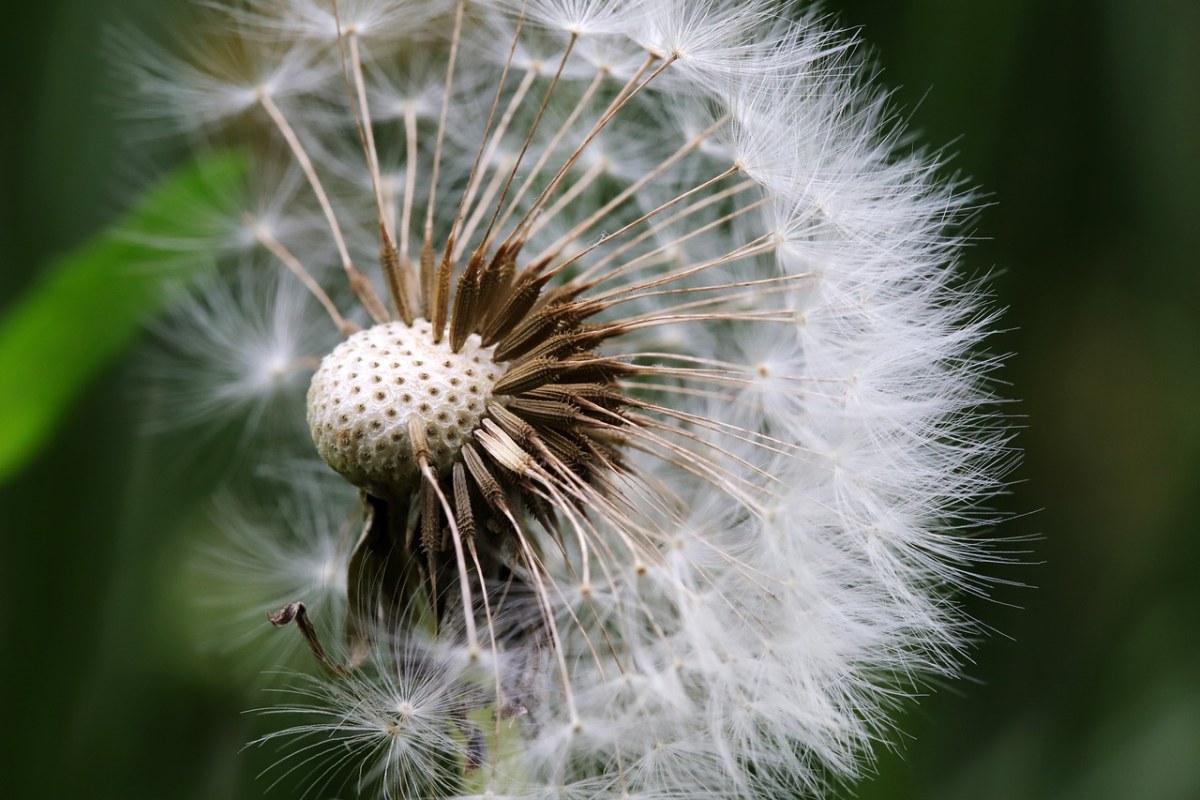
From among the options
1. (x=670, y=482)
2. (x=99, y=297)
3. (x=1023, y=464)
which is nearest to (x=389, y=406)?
(x=670, y=482)

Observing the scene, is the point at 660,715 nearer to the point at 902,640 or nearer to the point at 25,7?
the point at 902,640

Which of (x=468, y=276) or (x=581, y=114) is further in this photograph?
(x=581, y=114)

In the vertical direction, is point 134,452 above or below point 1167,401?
below

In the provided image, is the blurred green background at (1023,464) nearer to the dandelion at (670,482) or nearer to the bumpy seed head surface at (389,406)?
the dandelion at (670,482)

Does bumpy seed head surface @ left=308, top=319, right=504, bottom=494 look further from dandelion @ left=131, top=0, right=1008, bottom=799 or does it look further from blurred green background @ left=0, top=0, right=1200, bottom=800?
blurred green background @ left=0, top=0, right=1200, bottom=800

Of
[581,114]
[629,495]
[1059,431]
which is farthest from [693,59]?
[1059,431]

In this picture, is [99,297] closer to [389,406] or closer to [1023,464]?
[389,406]

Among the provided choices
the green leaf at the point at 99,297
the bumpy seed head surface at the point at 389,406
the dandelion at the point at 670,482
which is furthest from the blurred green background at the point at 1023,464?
the bumpy seed head surface at the point at 389,406
